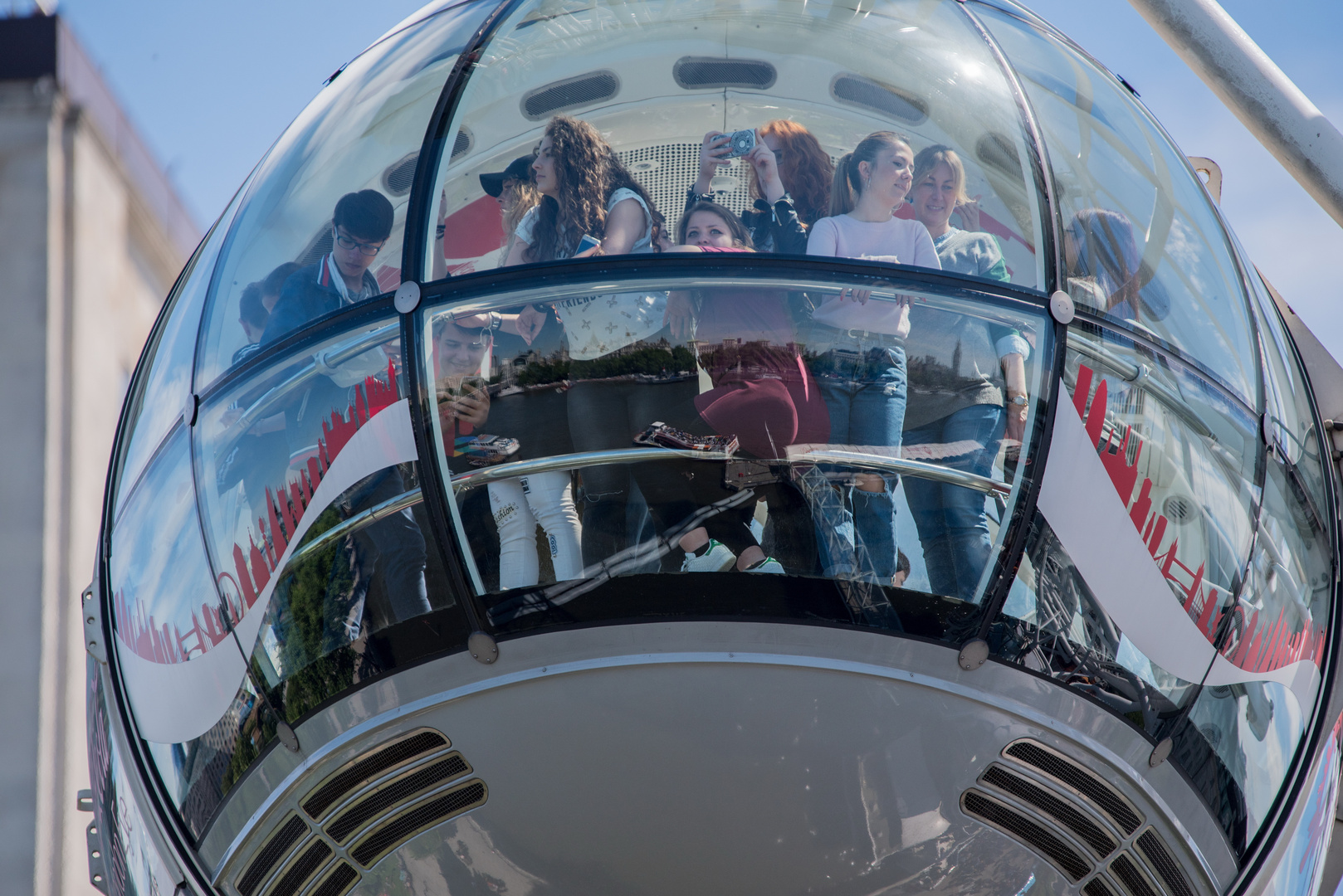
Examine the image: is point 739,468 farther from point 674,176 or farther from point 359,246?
point 359,246

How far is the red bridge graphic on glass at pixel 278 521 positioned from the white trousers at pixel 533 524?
1.16 feet

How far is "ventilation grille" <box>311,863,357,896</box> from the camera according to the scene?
3.25 metres

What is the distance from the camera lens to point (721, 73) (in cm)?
374

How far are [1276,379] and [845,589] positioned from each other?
1580 mm

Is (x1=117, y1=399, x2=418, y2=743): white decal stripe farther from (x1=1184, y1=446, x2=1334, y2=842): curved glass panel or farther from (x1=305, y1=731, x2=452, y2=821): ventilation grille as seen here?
(x1=1184, y1=446, x2=1334, y2=842): curved glass panel

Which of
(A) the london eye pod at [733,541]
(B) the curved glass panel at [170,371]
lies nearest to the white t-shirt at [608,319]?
(A) the london eye pod at [733,541]

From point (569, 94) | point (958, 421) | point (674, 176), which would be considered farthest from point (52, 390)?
point (958, 421)

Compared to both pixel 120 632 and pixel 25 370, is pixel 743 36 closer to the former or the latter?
pixel 120 632

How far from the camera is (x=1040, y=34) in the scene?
4.12 m

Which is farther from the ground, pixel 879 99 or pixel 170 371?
pixel 170 371

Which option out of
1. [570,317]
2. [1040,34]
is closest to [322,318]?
[570,317]

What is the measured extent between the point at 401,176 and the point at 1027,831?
2.18 meters

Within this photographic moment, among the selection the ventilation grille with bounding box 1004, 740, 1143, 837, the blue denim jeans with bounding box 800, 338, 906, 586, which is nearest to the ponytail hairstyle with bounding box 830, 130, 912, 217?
the blue denim jeans with bounding box 800, 338, 906, 586

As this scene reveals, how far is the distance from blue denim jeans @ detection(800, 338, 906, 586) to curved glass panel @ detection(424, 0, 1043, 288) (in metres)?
0.28
